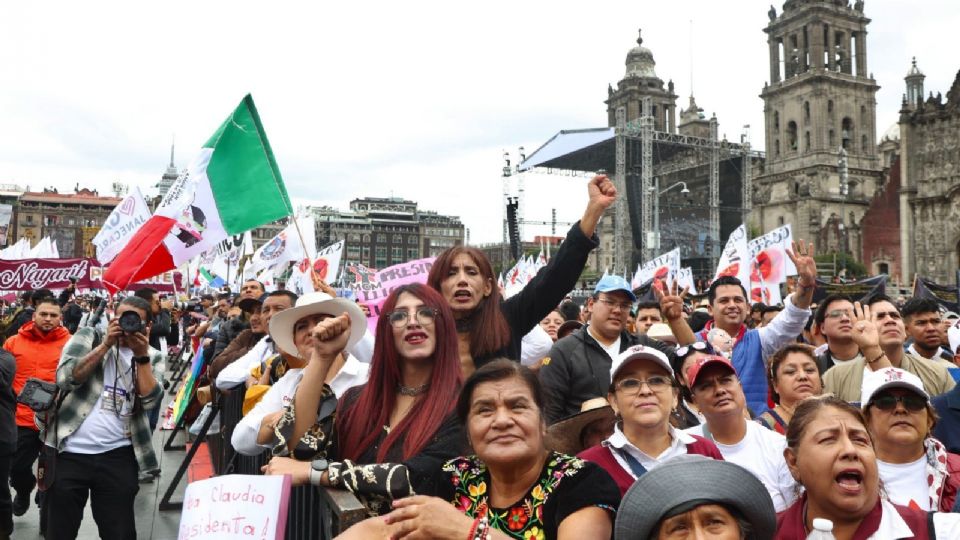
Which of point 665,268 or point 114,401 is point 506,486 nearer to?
point 114,401

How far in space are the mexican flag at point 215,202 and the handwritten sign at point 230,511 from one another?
3439 millimetres

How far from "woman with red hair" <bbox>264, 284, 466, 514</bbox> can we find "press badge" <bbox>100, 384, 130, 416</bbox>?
2382 millimetres

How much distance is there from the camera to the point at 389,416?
3066 millimetres

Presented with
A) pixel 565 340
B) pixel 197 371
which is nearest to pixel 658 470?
pixel 565 340

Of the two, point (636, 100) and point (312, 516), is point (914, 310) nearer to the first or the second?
point (312, 516)

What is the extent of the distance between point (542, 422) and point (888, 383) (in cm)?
152

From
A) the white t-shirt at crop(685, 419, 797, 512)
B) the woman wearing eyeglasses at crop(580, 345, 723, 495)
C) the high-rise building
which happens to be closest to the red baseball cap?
the white t-shirt at crop(685, 419, 797, 512)

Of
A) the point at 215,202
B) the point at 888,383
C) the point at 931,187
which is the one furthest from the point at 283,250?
the point at 931,187

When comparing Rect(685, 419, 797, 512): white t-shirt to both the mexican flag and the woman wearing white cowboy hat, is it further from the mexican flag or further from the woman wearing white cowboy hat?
the mexican flag

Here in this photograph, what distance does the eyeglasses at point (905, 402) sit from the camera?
10.3ft

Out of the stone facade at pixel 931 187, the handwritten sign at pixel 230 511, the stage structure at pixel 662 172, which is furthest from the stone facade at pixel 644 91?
the handwritten sign at pixel 230 511

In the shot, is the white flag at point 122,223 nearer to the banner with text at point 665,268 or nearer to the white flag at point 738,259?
the white flag at point 738,259

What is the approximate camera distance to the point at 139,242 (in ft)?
22.8

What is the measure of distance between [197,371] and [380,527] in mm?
6176
